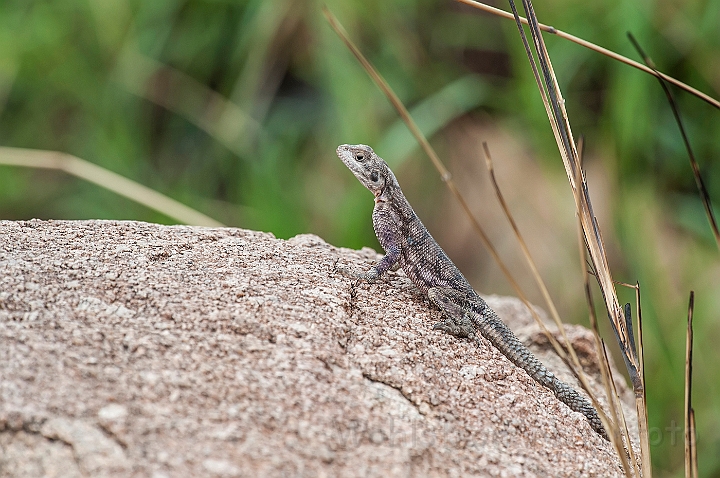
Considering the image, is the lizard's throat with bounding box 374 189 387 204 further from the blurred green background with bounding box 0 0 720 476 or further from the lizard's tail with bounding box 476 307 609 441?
the blurred green background with bounding box 0 0 720 476

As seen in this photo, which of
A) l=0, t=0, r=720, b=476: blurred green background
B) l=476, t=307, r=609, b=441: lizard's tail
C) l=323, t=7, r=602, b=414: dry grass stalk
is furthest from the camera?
l=0, t=0, r=720, b=476: blurred green background

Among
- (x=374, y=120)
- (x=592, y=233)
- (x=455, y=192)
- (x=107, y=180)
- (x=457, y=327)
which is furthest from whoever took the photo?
(x=374, y=120)

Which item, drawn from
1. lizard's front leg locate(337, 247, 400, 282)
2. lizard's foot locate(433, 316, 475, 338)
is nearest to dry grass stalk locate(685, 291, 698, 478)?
lizard's foot locate(433, 316, 475, 338)

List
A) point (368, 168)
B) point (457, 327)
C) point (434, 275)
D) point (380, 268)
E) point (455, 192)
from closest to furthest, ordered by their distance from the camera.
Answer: point (455, 192), point (457, 327), point (380, 268), point (434, 275), point (368, 168)

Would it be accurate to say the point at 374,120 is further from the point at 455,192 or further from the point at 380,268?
the point at 455,192

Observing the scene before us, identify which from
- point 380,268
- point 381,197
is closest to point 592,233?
point 380,268

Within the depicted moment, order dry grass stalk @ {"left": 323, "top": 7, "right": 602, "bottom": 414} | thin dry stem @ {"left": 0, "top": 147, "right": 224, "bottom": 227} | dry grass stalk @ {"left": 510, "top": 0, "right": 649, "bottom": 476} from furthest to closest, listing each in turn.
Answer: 1. thin dry stem @ {"left": 0, "top": 147, "right": 224, "bottom": 227}
2. dry grass stalk @ {"left": 510, "top": 0, "right": 649, "bottom": 476}
3. dry grass stalk @ {"left": 323, "top": 7, "right": 602, "bottom": 414}

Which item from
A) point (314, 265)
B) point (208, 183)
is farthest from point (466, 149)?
point (314, 265)
